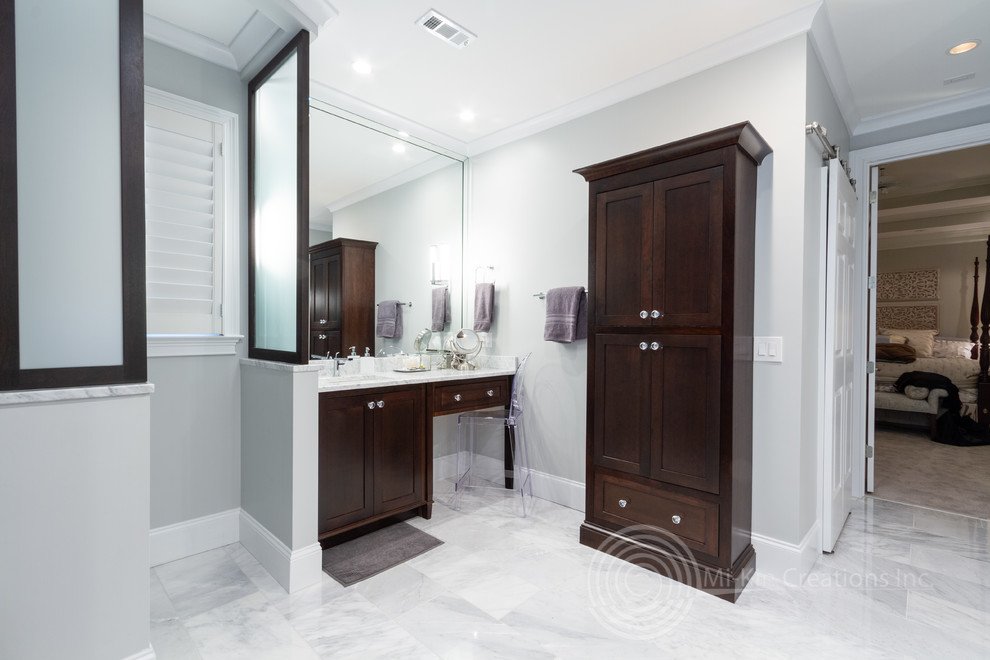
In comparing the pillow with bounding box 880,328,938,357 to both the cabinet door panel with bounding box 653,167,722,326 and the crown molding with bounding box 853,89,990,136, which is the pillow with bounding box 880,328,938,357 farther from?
the cabinet door panel with bounding box 653,167,722,326

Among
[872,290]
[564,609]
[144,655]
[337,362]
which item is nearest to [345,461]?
[337,362]

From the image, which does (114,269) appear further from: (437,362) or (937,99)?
(937,99)

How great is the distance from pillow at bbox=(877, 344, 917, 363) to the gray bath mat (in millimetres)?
6207

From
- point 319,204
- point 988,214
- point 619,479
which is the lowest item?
point 619,479

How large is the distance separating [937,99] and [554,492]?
11.7 ft

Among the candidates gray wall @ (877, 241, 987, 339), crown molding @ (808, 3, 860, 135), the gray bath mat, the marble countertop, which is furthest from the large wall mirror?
gray wall @ (877, 241, 987, 339)

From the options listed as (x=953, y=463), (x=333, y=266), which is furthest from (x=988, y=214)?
(x=333, y=266)

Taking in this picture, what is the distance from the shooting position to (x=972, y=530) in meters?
2.76

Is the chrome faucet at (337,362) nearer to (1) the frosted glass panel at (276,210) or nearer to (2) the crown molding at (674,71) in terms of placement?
(1) the frosted glass panel at (276,210)

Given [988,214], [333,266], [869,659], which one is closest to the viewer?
[869,659]

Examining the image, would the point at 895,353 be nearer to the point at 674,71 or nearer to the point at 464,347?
the point at 674,71

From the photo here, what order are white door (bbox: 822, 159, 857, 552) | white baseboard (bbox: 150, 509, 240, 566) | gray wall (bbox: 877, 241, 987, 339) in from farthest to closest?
gray wall (bbox: 877, 241, 987, 339), white door (bbox: 822, 159, 857, 552), white baseboard (bbox: 150, 509, 240, 566)

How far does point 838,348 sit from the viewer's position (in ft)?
8.46

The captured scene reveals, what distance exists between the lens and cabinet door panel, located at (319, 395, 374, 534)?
2334 mm
